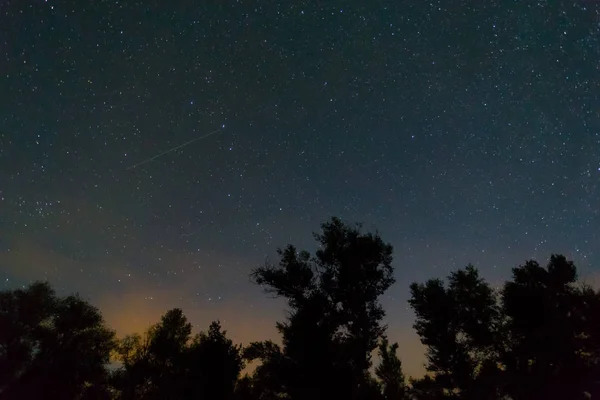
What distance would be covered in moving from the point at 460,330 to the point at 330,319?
14818 mm

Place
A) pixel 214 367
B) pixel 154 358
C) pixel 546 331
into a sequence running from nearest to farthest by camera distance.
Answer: pixel 214 367
pixel 546 331
pixel 154 358

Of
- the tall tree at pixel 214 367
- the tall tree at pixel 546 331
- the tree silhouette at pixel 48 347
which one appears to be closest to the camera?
the tall tree at pixel 214 367

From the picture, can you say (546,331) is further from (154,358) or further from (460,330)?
(154,358)

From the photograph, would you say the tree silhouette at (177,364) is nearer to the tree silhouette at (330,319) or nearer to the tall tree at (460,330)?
the tree silhouette at (330,319)

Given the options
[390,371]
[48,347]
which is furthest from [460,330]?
[48,347]

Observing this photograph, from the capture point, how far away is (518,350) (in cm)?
2844

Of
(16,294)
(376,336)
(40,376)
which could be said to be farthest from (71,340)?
(376,336)

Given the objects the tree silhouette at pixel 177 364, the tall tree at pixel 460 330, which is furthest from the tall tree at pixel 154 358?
the tall tree at pixel 460 330

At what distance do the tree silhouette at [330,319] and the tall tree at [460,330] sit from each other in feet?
30.4

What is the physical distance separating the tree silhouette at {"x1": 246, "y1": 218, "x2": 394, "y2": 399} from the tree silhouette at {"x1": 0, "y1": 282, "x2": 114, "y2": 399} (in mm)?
22990

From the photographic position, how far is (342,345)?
2203cm

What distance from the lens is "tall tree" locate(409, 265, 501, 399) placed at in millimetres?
29672

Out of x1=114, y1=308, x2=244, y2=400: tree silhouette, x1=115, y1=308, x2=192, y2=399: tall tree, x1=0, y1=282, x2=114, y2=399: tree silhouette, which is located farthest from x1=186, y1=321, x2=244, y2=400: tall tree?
x1=0, y1=282, x2=114, y2=399: tree silhouette

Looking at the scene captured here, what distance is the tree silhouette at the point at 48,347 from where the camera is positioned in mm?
34188
